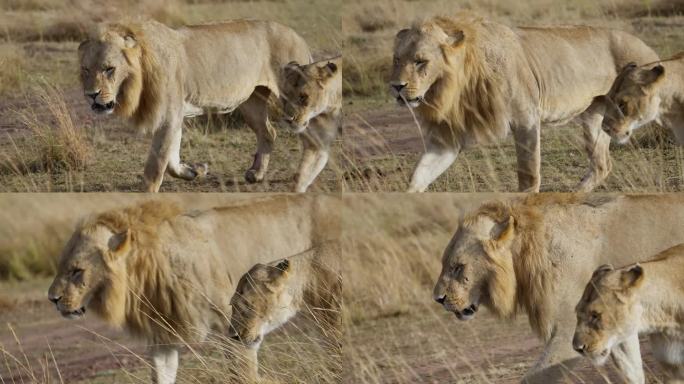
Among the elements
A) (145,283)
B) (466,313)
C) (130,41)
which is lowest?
(145,283)

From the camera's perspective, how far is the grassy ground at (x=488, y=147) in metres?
8.41

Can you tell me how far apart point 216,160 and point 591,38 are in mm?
2020

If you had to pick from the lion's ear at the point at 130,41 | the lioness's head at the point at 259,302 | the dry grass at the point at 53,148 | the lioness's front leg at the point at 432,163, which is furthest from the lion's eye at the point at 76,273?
the lioness's front leg at the point at 432,163

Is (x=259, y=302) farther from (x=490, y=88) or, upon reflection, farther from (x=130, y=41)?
(x=490, y=88)

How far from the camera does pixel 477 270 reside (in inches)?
311

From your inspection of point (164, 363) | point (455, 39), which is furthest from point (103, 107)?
point (455, 39)

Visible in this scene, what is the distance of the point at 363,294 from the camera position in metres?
11.2

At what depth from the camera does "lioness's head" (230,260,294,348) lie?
8.05 metres

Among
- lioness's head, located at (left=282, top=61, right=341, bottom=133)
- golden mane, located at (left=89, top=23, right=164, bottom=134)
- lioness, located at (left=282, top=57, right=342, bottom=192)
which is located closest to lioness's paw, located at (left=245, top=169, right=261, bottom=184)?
lioness, located at (left=282, top=57, right=342, bottom=192)

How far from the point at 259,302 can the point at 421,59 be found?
4.66ft

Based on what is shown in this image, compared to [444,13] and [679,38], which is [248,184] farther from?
[679,38]

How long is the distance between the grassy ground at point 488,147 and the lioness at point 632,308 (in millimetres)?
1005

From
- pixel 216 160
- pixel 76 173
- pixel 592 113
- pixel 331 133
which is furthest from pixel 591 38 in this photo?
pixel 76 173

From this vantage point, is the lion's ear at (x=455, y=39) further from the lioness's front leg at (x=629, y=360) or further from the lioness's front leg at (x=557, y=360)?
the lioness's front leg at (x=629, y=360)
